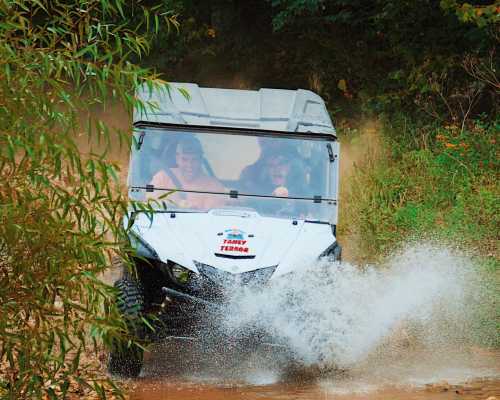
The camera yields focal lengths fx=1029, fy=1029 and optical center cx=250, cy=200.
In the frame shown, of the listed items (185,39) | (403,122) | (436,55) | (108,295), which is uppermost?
(185,39)

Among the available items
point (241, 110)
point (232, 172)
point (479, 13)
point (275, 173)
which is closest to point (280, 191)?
point (275, 173)

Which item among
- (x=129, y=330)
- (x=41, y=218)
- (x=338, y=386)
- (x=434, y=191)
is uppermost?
(x=434, y=191)

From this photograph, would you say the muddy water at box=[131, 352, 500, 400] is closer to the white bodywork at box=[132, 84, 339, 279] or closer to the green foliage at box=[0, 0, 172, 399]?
the white bodywork at box=[132, 84, 339, 279]

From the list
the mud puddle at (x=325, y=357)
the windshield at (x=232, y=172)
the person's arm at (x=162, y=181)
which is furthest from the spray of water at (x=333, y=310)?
the person's arm at (x=162, y=181)

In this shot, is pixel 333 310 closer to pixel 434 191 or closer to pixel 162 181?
pixel 162 181

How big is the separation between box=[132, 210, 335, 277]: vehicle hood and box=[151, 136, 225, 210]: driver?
0.65 feet

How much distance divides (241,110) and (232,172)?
607 millimetres

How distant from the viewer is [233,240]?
7180 millimetres

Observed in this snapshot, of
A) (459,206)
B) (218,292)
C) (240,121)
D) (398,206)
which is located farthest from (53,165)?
(398,206)

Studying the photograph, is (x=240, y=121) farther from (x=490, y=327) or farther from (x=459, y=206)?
(x=459, y=206)

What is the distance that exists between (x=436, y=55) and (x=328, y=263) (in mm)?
9322

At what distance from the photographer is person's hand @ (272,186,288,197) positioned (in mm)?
7962

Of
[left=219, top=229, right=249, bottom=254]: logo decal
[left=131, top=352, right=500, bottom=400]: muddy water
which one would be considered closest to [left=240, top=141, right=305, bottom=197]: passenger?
[left=219, top=229, right=249, bottom=254]: logo decal

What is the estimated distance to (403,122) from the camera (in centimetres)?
1553
